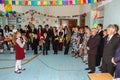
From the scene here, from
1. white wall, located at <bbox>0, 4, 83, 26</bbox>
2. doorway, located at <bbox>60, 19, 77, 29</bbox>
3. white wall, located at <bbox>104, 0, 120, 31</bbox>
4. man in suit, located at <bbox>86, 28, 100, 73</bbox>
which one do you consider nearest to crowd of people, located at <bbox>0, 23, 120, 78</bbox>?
man in suit, located at <bbox>86, 28, 100, 73</bbox>

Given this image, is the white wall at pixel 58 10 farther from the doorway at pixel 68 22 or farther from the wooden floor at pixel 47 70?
the wooden floor at pixel 47 70

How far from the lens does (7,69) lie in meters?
5.49

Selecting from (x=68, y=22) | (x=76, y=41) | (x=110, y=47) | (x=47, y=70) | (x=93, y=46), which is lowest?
(x=47, y=70)

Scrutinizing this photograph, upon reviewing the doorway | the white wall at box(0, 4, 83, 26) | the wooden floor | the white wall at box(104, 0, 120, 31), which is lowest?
the wooden floor

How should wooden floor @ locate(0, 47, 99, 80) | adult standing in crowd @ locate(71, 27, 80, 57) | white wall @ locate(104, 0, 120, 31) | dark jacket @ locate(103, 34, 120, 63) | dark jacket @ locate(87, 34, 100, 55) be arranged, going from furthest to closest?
1. adult standing in crowd @ locate(71, 27, 80, 57)
2. white wall @ locate(104, 0, 120, 31)
3. wooden floor @ locate(0, 47, 99, 80)
4. dark jacket @ locate(87, 34, 100, 55)
5. dark jacket @ locate(103, 34, 120, 63)

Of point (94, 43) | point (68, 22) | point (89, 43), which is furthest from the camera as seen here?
point (68, 22)

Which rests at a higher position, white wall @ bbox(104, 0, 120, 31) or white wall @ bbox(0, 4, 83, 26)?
white wall @ bbox(0, 4, 83, 26)

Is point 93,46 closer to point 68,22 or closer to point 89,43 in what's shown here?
point 89,43

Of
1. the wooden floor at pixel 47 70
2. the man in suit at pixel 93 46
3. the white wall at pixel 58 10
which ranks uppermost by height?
the white wall at pixel 58 10

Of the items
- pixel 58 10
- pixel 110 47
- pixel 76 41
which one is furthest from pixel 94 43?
pixel 58 10

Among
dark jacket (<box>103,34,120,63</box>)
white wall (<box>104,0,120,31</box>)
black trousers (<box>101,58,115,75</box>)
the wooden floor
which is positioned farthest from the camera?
white wall (<box>104,0,120,31</box>)

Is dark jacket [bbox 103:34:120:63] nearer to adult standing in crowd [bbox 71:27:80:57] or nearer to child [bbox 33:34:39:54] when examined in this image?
adult standing in crowd [bbox 71:27:80:57]

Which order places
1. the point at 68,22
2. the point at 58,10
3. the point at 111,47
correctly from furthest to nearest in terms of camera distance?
the point at 68,22 < the point at 58,10 < the point at 111,47

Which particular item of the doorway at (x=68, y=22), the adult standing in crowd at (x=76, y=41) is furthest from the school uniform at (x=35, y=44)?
the doorway at (x=68, y=22)
